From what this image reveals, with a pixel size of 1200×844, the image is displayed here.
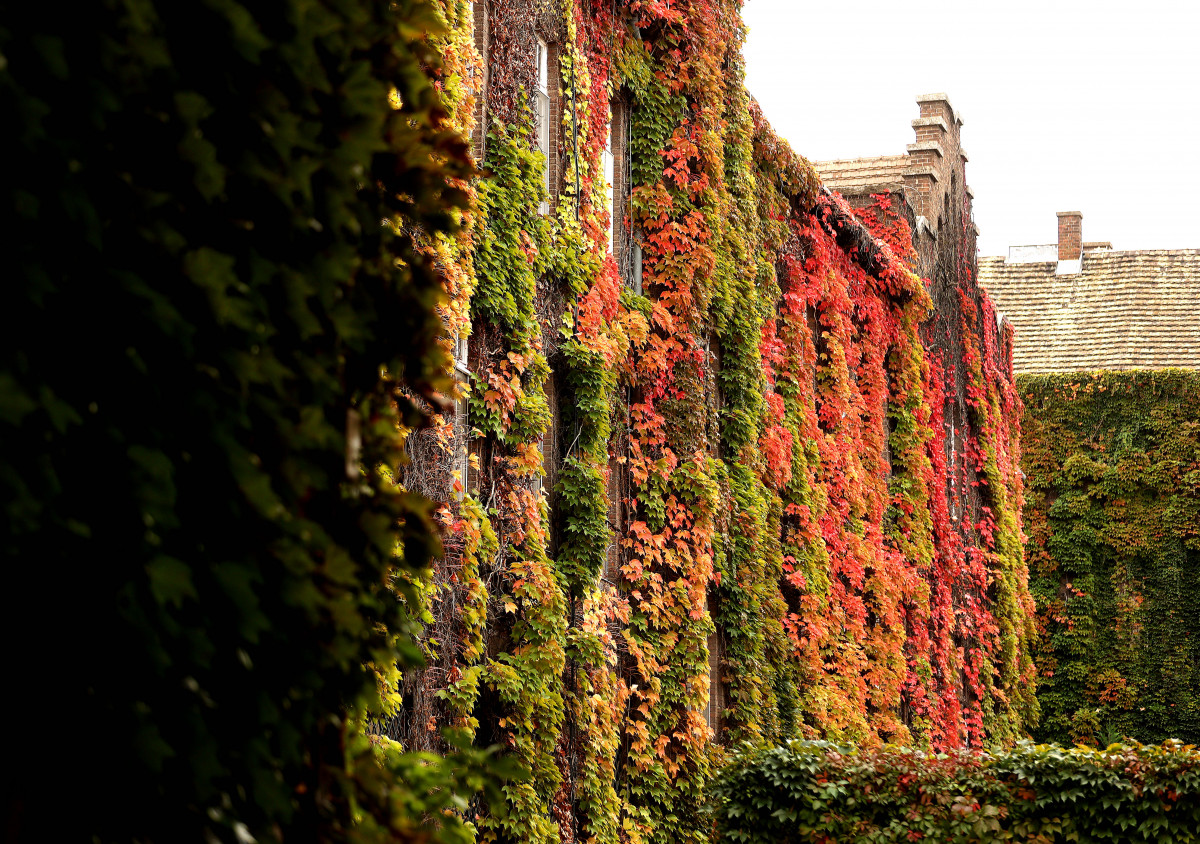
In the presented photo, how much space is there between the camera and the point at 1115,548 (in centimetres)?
2491

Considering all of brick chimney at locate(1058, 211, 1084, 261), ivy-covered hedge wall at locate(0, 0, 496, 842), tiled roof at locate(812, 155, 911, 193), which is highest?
brick chimney at locate(1058, 211, 1084, 261)

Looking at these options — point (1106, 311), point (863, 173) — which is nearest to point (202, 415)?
point (863, 173)

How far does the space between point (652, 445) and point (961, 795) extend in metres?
3.53

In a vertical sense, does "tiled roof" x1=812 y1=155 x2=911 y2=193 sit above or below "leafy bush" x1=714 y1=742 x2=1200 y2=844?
above

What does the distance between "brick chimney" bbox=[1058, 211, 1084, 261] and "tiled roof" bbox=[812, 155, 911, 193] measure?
570 inches

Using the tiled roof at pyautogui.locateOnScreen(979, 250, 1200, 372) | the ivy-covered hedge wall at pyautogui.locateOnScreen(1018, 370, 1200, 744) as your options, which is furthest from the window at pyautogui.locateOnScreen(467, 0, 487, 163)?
the tiled roof at pyautogui.locateOnScreen(979, 250, 1200, 372)

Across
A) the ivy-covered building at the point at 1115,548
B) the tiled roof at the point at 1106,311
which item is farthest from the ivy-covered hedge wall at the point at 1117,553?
the tiled roof at the point at 1106,311

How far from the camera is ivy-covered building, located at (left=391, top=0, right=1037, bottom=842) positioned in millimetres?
7652

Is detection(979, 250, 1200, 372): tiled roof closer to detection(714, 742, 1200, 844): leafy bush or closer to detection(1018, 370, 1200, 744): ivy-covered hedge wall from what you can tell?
detection(1018, 370, 1200, 744): ivy-covered hedge wall

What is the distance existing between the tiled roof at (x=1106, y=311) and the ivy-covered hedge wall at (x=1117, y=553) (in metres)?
3.72

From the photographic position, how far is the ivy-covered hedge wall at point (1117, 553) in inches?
955

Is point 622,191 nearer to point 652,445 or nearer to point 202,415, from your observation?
point 652,445

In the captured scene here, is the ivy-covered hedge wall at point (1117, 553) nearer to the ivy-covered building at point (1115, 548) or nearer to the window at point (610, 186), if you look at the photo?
the ivy-covered building at point (1115, 548)

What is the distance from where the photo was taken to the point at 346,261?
217 cm
